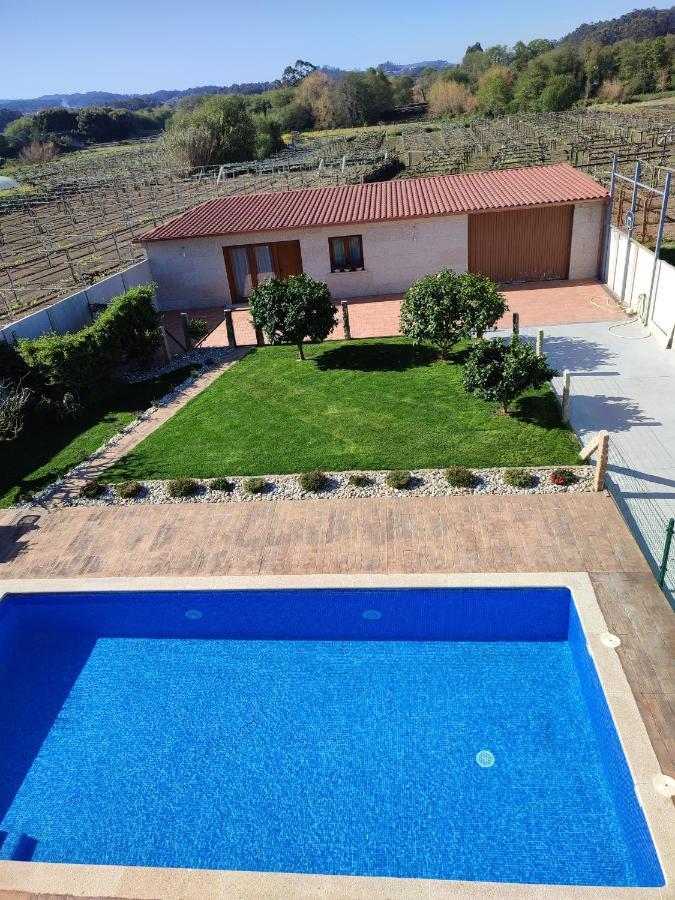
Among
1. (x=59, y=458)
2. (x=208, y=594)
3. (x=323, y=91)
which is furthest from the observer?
(x=323, y=91)

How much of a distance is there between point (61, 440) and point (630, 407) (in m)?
14.1

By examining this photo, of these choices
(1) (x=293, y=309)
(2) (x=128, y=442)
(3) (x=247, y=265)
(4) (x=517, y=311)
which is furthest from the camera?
(3) (x=247, y=265)

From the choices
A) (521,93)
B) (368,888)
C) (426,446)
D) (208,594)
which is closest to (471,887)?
(368,888)

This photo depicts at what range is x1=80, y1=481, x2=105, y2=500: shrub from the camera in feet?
43.4

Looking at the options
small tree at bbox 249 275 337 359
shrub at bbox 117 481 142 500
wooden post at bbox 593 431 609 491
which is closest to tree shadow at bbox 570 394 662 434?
wooden post at bbox 593 431 609 491

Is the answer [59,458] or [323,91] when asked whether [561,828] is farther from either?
[323,91]

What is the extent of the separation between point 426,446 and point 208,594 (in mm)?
5884

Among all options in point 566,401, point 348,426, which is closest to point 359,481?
point 348,426

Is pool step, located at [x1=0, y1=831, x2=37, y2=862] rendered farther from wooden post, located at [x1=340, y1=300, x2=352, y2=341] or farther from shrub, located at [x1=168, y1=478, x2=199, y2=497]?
wooden post, located at [x1=340, y1=300, x2=352, y2=341]

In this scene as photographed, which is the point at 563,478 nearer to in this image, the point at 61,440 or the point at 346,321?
the point at 346,321

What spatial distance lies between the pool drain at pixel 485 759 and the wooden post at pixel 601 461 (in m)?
5.69

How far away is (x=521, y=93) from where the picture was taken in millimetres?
88000

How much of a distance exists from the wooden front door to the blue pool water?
1831 centimetres

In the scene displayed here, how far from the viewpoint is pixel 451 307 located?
16.4 m
